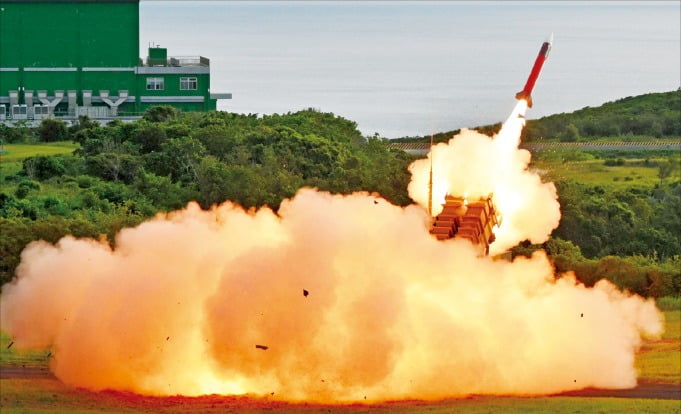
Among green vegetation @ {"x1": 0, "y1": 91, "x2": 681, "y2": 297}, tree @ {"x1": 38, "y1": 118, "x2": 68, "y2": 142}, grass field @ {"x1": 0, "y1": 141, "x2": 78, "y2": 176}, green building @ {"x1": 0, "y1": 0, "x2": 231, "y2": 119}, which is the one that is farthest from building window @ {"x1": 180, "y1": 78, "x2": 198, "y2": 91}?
grass field @ {"x1": 0, "y1": 141, "x2": 78, "y2": 176}

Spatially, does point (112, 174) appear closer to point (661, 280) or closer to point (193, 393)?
point (661, 280)

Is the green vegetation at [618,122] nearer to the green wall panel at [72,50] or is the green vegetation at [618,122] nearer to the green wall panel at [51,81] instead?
the green wall panel at [72,50]

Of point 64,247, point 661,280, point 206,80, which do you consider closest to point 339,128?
point 206,80

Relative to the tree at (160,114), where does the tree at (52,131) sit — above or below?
below

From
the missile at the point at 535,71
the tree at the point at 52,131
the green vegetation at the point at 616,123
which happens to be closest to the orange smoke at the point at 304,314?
the missile at the point at 535,71

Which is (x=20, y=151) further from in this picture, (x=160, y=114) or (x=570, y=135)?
(x=570, y=135)

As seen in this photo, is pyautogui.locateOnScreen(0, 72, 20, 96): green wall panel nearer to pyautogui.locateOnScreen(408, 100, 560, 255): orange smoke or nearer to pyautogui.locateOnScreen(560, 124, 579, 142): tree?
pyautogui.locateOnScreen(560, 124, 579, 142): tree
